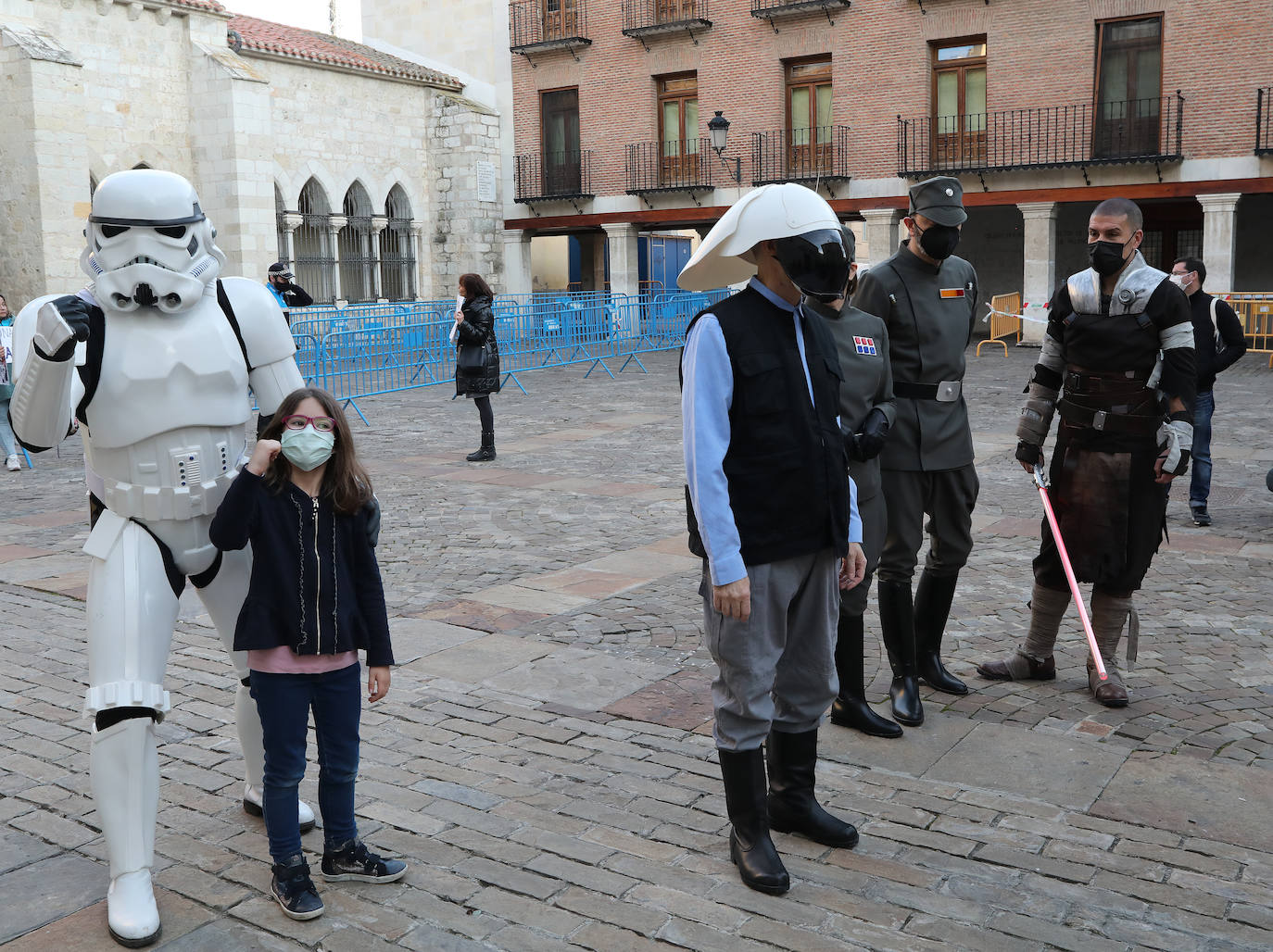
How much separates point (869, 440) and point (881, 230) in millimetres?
22811

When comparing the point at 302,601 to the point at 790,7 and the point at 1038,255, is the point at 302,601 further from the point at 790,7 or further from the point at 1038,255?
the point at 790,7

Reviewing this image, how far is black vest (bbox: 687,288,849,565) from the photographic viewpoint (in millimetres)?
3180

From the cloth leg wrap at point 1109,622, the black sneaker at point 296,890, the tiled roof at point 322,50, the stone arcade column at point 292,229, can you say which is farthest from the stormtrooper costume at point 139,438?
the stone arcade column at point 292,229

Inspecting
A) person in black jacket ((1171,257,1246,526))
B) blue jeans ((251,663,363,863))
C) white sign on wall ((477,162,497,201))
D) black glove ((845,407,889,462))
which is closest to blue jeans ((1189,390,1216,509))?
person in black jacket ((1171,257,1246,526))

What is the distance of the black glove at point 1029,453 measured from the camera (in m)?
4.86

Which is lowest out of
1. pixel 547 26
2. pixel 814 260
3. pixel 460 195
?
pixel 814 260

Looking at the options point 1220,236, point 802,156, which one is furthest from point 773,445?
point 802,156

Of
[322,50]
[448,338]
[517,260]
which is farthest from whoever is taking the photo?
[517,260]

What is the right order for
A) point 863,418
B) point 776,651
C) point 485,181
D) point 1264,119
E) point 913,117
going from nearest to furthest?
point 776,651, point 863,418, point 1264,119, point 913,117, point 485,181

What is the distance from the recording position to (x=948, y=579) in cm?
474

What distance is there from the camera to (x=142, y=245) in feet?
10.4

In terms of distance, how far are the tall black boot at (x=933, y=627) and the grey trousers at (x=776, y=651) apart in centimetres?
141

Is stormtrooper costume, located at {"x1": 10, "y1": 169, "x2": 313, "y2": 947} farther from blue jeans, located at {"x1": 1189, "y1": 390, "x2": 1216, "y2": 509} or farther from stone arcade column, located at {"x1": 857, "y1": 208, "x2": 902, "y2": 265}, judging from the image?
stone arcade column, located at {"x1": 857, "y1": 208, "x2": 902, "y2": 265}

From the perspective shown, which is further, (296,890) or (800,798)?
(800,798)
